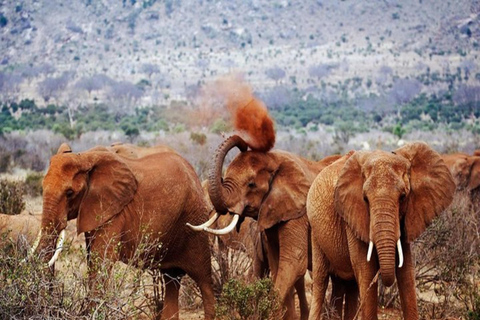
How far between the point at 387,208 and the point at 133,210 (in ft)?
9.16

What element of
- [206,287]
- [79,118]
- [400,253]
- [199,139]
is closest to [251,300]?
[206,287]

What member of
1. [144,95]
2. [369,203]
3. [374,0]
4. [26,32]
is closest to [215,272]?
[369,203]

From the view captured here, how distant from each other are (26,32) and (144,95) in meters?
20.4

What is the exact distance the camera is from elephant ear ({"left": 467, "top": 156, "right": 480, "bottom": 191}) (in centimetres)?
1623

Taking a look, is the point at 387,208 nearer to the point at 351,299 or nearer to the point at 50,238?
the point at 351,299

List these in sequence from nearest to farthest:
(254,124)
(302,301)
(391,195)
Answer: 1. (391,195)
2. (254,124)
3. (302,301)

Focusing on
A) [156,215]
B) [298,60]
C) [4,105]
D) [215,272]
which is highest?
[156,215]

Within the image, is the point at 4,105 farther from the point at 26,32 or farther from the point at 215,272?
the point at 215,272

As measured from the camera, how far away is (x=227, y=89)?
1023 centimetres

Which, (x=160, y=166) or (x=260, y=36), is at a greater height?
(x=160, y=166)

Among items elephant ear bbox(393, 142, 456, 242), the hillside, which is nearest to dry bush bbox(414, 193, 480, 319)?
elephant ear bbox(393, 142, 456, 242)

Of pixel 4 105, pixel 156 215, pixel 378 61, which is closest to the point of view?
pixel 156 215

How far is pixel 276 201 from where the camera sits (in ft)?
27.9

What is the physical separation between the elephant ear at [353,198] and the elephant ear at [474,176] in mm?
9528
